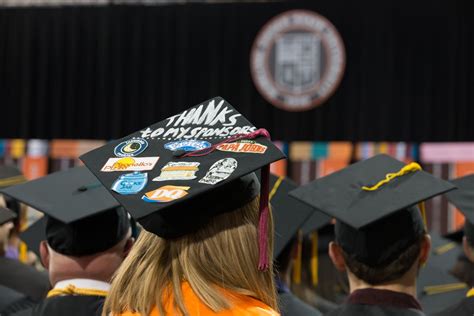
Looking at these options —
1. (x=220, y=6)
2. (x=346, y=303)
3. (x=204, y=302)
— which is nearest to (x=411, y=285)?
(x=346, y=303)

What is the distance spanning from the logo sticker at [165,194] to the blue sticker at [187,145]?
138mm

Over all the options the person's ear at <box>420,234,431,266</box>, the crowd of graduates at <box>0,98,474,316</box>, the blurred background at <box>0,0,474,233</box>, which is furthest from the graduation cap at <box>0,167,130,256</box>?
the blurred background at <box>0,0,474,233</box>

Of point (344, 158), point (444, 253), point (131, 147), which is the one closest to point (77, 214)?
point (131, 147)

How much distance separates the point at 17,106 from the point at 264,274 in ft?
30.4

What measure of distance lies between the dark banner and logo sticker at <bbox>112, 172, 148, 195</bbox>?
24.8 feet

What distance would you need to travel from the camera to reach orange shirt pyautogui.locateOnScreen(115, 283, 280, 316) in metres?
1.53

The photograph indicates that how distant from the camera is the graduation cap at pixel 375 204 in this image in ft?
7.75

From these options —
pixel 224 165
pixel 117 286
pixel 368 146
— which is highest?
pixel 224 165

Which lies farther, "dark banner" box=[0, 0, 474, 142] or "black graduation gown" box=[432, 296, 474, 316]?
"dark banner" box=[0, 0, 474, 142]

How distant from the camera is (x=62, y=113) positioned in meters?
10.2

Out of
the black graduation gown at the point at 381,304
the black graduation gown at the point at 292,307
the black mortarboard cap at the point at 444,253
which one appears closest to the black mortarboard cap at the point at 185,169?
the black graduation gown at the point at 381,304

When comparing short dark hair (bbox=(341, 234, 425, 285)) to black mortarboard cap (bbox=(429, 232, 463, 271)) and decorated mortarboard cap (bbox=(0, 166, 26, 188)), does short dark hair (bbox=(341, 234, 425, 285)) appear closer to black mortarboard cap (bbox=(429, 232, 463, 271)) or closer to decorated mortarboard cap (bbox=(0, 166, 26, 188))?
black mortarboard cap (bbox=(429, 232, 463, 271))

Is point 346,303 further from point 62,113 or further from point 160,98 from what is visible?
point 62,113

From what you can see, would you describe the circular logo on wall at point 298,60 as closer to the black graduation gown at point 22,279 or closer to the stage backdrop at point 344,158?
the stage backdrop at point 344,158
